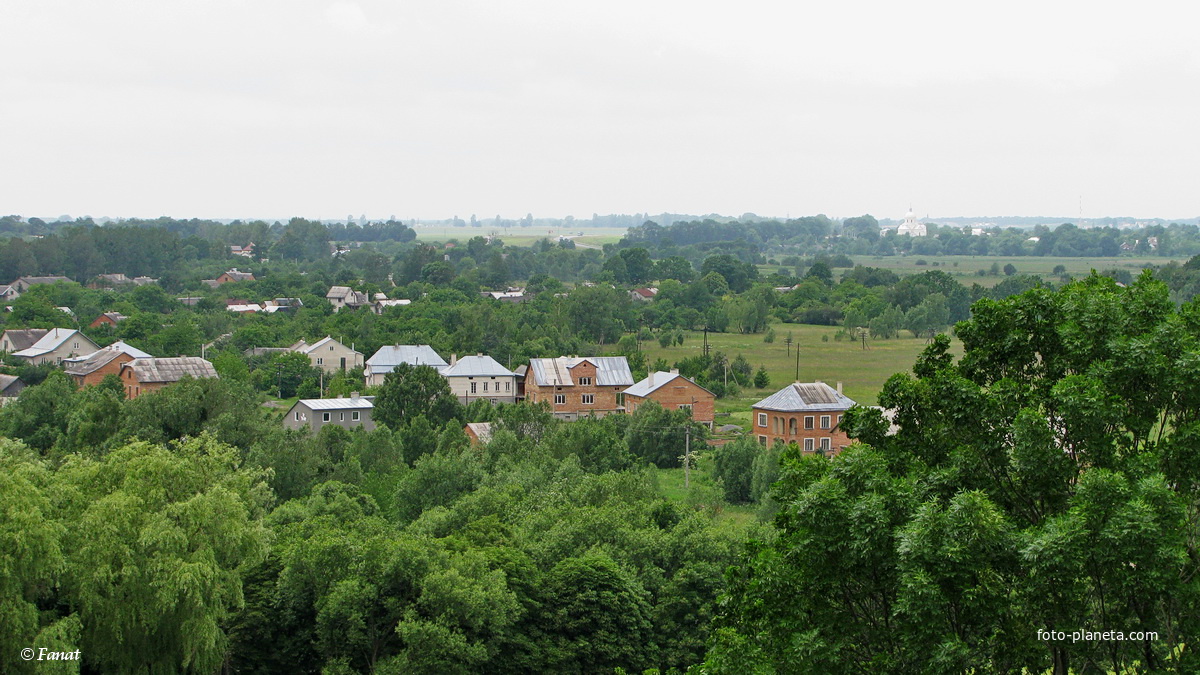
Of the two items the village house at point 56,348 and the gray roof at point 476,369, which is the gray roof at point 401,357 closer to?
the gray roof at point 476,369

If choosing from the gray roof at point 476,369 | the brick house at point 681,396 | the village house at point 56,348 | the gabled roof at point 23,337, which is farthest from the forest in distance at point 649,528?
the gabled roof at point 23,337

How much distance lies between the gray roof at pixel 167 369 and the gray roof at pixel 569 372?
14.8 m

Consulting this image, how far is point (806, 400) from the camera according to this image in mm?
42438

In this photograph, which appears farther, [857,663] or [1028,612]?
[857,663]

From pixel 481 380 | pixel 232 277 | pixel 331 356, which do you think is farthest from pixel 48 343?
pixel 232 277

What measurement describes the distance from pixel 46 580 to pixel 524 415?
78.3 feet

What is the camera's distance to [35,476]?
2020 centimetres

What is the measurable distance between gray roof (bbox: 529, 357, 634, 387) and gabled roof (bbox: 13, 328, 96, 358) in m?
28.3

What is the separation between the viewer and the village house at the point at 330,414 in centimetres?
4706

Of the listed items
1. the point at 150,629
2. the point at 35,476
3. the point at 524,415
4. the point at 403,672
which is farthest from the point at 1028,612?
the point at 524,415

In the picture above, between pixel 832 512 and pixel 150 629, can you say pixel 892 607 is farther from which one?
pixel 150 629

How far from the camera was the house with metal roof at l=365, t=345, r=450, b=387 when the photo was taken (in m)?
60.7

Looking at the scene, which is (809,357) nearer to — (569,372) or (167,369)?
(569,372)

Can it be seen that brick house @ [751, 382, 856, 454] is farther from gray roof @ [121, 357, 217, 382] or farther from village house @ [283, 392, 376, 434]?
gray roof @ [121, 357, 217, 382]
